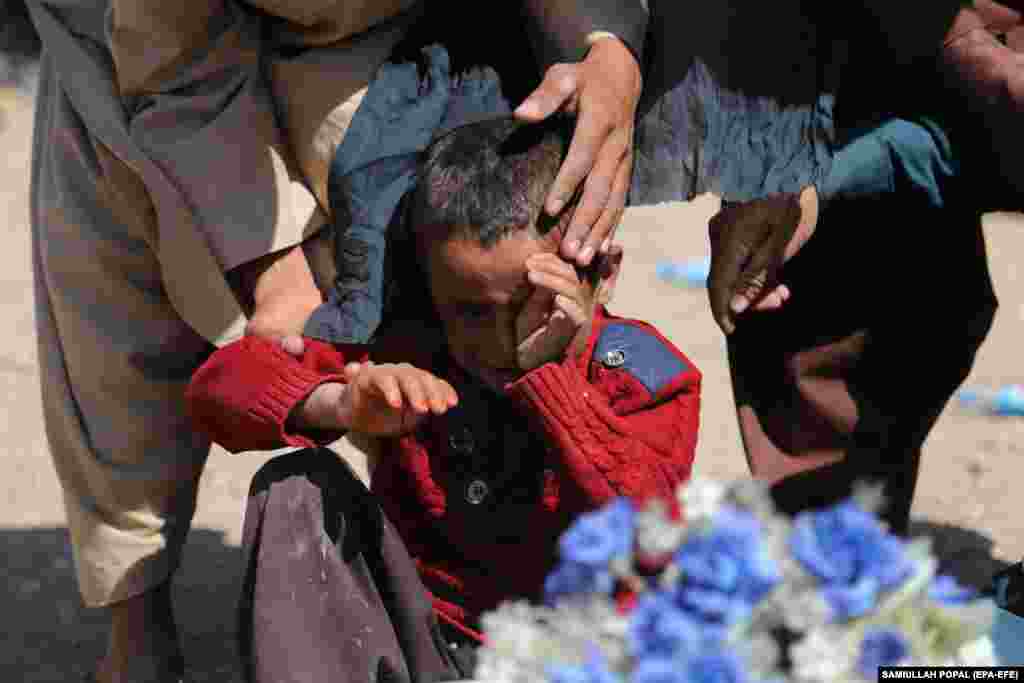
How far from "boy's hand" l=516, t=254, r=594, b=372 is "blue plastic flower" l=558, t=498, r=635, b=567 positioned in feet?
3.20

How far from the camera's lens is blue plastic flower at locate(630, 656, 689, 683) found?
126 cm

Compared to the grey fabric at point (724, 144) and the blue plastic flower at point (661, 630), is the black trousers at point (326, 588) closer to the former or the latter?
the grey fabric at point (724, 144)

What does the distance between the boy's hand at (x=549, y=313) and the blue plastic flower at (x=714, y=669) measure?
3.61 ft

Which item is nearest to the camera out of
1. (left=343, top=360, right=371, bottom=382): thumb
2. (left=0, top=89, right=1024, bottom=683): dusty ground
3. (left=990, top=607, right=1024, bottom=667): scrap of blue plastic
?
(left=990, top=607, right=1024, bottom=667): scrap of blue plastic

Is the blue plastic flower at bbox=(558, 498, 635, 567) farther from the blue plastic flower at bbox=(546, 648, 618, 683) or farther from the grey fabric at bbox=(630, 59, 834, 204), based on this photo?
the grey fabric at bbox=(630, 59, 834, 204)

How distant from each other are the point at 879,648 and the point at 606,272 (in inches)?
50.8

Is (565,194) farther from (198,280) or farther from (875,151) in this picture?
(875,151)

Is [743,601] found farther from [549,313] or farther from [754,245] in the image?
[754,245]

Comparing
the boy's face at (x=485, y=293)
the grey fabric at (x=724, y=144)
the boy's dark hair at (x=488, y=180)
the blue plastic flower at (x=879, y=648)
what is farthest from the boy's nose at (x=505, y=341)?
the blue plastic flower at (x=879, y=648)

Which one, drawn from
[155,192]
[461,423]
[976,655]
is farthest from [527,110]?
[976,655]

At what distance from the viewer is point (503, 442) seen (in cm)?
260

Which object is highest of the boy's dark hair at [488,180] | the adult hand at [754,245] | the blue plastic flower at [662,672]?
the blue plastic flower at [662,672]

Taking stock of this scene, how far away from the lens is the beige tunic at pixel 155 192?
2576 millimetres

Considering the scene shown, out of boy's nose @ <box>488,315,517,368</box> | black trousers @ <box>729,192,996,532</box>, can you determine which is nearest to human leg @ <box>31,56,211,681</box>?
boy's nose @ <box>488,315,517,368</box>
